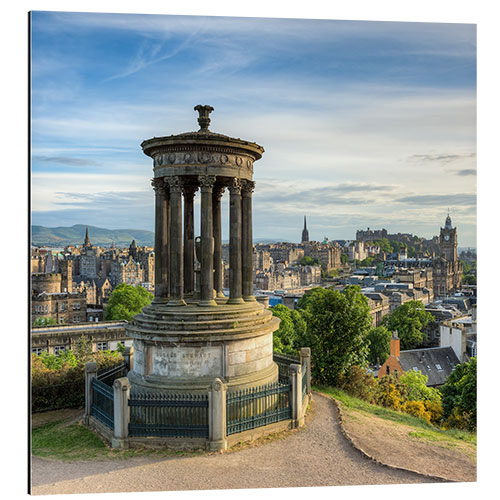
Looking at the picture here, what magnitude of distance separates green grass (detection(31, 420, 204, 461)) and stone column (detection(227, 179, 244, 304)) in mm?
4892

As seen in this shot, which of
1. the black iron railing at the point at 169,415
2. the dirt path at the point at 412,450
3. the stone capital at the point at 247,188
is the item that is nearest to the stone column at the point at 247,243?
the stone capital at the point at 247,188

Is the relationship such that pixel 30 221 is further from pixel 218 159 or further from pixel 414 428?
pixel 414 428

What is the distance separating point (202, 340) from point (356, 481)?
544 centimetres

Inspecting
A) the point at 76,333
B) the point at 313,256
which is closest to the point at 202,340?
the point at 76,333

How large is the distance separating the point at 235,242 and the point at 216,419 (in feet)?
18.2

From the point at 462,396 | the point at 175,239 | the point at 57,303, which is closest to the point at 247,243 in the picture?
the point at 175,239

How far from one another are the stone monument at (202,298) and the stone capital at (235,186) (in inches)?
1.2

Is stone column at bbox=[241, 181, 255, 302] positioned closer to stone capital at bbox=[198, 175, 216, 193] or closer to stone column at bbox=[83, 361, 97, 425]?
stone capital at bbox=[198, 175, 216, 193]

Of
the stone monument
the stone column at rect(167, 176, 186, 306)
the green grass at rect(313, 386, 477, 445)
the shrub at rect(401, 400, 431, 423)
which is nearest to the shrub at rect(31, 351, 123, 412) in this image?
the stone monument

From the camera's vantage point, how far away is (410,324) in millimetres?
75812

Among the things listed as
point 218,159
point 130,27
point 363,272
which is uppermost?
point 130,27

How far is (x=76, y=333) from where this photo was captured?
3619cm

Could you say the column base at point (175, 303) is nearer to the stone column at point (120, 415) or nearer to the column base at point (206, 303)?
the column base at point (206, 303)

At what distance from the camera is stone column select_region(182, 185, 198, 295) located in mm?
17875
